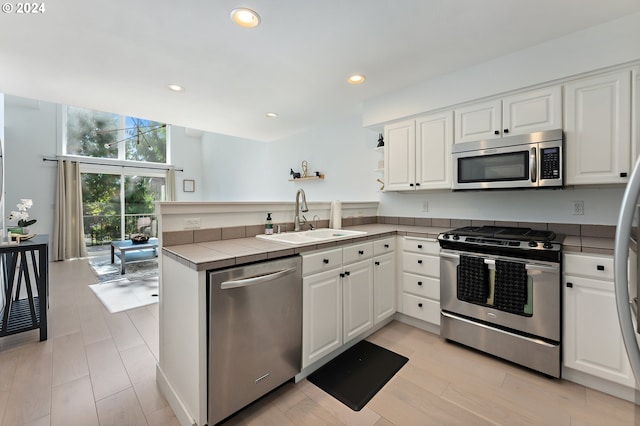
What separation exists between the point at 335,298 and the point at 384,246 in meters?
0.80

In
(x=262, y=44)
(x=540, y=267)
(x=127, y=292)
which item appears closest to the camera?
(x=540, y=267)

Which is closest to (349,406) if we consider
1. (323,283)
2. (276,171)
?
(323,283)

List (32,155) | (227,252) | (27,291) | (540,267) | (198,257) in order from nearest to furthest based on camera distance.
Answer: (198,257) → (227,252) → (540,267) → (27,291) → (32,155)

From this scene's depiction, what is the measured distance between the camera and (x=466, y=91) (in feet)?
8.20

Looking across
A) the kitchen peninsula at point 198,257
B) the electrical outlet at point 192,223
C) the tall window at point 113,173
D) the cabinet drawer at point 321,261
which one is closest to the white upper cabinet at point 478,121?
the kitchen peninsula at point 198,257

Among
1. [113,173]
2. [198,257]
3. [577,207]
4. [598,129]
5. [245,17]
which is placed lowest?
[198,257]

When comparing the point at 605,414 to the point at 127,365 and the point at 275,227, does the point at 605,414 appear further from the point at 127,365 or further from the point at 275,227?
the point at 127,365

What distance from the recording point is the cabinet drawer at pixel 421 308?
2.46m

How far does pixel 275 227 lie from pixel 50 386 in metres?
1.85

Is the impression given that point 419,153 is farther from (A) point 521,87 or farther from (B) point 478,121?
(A) point 521,87

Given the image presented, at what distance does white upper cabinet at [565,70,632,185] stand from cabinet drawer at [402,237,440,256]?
1087mm

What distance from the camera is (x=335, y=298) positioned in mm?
2029

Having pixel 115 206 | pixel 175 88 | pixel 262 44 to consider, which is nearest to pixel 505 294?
pixel 262 44

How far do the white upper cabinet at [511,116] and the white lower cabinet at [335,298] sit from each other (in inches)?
55.9
